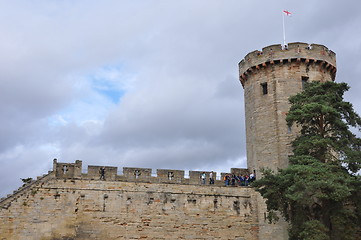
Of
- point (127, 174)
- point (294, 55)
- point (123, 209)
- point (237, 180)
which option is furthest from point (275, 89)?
point (123, 209)

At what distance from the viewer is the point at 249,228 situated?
23797 mm

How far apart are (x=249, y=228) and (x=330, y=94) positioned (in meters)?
8.39

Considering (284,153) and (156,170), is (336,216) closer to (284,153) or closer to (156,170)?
(284,153)

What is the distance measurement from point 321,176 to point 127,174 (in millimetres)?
10267

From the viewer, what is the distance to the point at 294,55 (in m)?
25.0

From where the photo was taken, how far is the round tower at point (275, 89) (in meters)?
24.1

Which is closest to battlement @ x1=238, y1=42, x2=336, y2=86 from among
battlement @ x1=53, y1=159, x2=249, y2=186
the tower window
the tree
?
the tower window

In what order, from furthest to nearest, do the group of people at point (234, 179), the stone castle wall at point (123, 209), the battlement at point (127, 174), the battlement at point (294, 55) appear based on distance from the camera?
the battlement at point (294, 55)
the group of people at point (234, 179)
the battlement at point (127, 174)
the stone castle wall at point (123, 209)

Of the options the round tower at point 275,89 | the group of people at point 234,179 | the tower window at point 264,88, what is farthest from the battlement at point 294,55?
the group of people at point 234,179

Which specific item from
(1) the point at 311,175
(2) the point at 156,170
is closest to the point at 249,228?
(2) the point at 156,170

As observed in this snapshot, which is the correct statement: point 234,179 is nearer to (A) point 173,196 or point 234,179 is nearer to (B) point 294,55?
(A) point 173,196

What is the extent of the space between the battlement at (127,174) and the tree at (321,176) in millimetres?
5220

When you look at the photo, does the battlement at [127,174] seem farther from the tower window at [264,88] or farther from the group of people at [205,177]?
the tower window at [264,88]

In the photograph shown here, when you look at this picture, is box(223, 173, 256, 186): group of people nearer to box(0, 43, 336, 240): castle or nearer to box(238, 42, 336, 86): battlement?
box(0, 43, 336, 240): castle
